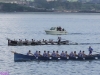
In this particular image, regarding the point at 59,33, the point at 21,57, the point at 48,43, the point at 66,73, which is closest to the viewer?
the point at 66,73

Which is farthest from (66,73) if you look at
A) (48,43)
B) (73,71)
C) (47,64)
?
(48,43)

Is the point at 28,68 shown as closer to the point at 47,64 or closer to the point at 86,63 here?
the point at 47,64

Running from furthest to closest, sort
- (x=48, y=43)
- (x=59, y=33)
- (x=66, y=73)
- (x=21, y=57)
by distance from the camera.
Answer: (x=59, y=33)
(x=48, y=43)
(x=21, y=57)
(x=66, y=73)

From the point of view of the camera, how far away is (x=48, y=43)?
9081 centimetres

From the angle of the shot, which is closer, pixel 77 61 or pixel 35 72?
pixel 35 72

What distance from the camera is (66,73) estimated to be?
205ft

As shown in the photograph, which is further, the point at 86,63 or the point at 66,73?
the point at 86,63

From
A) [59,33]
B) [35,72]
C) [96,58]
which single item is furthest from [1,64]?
[59,33]

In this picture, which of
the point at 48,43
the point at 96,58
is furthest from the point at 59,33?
the point at 96,58

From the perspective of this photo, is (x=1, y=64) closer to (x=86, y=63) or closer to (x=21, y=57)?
(x=21, y=57)

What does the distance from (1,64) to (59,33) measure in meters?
51.8

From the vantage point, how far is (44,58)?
68938mm

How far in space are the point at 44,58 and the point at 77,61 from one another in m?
4.24

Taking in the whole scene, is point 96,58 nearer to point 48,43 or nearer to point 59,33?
point 48,43
